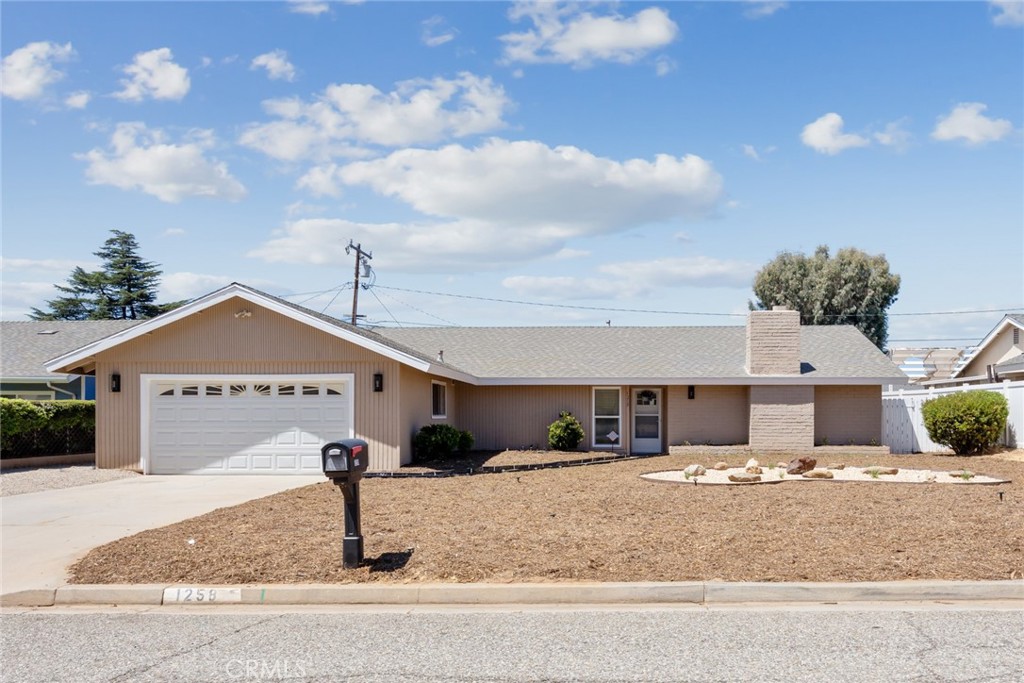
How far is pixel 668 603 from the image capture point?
303 inches

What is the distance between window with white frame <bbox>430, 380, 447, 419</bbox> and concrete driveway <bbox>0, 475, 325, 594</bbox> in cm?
481

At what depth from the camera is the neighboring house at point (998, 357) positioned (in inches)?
1184

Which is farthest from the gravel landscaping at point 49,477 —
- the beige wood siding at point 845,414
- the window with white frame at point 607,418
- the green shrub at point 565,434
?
the beige wood siding at point 845,414

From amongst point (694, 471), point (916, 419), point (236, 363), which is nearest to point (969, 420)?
point (916, 419)

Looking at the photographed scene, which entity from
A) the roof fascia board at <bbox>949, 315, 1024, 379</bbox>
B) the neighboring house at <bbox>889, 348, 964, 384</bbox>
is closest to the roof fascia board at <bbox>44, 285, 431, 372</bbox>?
the roof fascia board at <bbox>949, 315, 1024, 379</bbox>

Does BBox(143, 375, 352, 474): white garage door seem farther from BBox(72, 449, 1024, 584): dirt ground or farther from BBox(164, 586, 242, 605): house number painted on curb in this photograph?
BBox(164, 586, 242, 605): house number painted on curb

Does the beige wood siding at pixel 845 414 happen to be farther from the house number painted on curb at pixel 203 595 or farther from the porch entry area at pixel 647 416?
the house number painted on curb at pixel 203 595

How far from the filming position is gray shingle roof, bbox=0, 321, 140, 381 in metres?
Result: 28.2

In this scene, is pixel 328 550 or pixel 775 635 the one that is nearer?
pixel 775 635

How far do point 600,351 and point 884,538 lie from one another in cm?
1747

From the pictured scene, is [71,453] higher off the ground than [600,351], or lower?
lower

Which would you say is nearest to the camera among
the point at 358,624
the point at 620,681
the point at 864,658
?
the point at 620,681

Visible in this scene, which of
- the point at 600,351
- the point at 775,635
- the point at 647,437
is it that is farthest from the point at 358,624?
the point at 600,351

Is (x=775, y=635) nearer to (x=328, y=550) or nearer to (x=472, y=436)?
(x=328, y=550)
